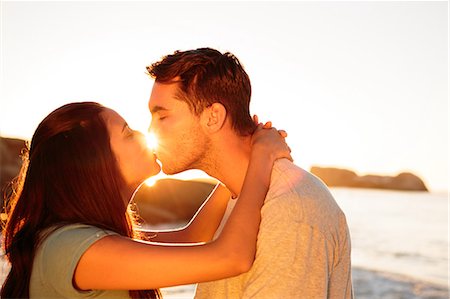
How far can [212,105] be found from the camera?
3629 millimetres

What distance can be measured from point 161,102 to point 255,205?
2.94 feet

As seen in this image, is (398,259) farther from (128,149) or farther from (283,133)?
(128,149)

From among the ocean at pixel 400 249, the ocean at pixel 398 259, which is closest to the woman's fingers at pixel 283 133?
the ocean at pixel 400 249

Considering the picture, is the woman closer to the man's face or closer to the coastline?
the man's face

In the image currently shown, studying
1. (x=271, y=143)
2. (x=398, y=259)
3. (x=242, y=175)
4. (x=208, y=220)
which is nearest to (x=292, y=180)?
(x=271, y=143)

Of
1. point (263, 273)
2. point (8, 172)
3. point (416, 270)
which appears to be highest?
point (263, 273)

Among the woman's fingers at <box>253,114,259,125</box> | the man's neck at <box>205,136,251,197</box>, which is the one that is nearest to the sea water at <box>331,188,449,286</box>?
the woman's fingers at <box>253,114,259,125</box>

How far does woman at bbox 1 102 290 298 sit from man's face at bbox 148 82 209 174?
148mm

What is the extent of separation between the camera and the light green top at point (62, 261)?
2846 millimetres

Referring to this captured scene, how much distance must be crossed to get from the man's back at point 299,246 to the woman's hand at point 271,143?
8.3 inches

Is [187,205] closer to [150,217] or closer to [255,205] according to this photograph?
[150,217]

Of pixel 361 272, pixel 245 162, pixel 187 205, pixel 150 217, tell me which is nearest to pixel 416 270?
pixel 361 272

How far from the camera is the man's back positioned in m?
2.85

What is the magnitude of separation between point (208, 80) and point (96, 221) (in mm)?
1012
